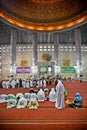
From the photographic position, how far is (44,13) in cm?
2702

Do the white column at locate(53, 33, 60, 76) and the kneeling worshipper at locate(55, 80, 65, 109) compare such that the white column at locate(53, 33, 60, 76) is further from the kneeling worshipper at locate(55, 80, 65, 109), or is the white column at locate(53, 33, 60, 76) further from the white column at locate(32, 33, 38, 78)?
the kneeling worshipper at locate(55, 80, 65, 109)

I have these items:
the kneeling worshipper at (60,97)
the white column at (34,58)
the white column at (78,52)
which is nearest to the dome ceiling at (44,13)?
the white column at (78,52)

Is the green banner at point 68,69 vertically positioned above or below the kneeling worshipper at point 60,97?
above

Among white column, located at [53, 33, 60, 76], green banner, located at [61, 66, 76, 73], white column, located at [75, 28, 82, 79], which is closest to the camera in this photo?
white column, located at [75, 28, 82, 79]

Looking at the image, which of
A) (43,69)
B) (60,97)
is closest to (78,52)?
(43,69)

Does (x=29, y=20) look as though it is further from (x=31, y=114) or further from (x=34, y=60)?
(x=31, y=114)

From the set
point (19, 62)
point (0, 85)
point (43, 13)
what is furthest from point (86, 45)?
point (0, 85)

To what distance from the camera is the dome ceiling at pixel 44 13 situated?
25.5 metres

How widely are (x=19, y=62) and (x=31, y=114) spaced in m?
21.9

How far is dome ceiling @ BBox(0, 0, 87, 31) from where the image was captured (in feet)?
83.6

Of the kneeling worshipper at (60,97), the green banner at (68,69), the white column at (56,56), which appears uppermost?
the white column at (56,56)

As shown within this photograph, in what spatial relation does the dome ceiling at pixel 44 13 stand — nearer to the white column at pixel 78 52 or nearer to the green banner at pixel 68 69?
the white column at pixel 78 52

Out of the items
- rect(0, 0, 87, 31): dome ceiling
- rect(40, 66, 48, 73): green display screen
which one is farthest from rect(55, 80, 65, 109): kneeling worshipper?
rect(0, 0, 87, 31): dome ceiling

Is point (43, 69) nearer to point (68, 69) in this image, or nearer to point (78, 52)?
point (68, 69)
